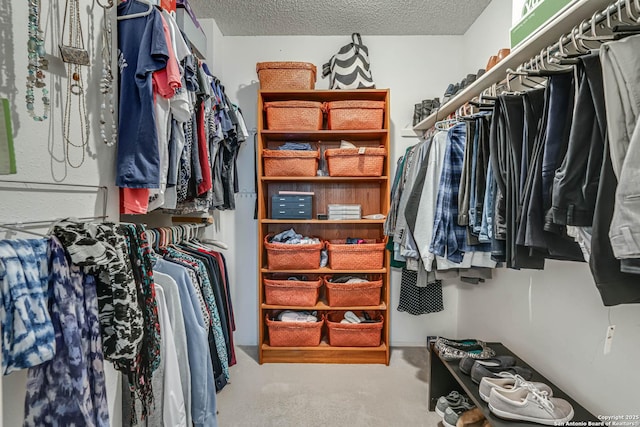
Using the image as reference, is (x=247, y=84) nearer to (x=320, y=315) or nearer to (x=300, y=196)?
(x=300, y=196)

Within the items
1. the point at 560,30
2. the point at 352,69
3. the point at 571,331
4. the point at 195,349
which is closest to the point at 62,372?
the point at 195,349

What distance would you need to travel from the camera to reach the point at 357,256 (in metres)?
2.45

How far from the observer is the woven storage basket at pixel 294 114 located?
2.39 meters

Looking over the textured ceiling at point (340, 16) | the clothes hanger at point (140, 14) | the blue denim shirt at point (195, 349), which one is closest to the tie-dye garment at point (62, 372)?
the blue denim shirt at point (195, 349)

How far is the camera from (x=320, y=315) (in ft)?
8.57

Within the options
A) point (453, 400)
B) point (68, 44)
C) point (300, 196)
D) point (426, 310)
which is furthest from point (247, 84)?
point (453, 400)

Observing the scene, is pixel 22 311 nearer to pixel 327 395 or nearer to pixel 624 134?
pixel 624 134

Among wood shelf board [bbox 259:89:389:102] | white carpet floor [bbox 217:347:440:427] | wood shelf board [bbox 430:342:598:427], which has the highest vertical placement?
wood shelf board [bbox 259:89:389:102]

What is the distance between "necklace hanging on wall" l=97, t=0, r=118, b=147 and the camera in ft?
3.46

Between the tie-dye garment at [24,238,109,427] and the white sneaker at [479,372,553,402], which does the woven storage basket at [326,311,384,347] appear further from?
the tie-dye garment at [24,238,109,427]

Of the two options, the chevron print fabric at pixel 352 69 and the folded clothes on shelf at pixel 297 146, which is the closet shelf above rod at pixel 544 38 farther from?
the folded clothes on shelf at pixel 297 146

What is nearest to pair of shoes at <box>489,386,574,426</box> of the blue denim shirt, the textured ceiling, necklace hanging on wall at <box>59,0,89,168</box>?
the blue denim shirt

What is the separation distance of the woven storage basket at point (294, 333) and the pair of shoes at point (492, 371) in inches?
45.9

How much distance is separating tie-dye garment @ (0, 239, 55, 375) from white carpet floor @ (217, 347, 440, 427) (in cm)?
146
